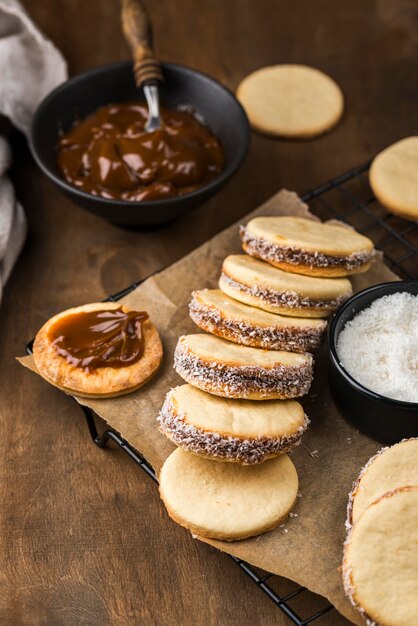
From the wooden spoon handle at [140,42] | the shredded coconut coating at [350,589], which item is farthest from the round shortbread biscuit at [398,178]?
the shredded coconut coating at [350,589]

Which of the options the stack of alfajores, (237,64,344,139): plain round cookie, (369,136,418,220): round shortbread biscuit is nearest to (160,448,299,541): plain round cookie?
the stack of alfajores

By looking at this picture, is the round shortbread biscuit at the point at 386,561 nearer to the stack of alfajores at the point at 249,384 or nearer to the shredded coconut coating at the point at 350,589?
the shredded coconut coating at the point at 350,589

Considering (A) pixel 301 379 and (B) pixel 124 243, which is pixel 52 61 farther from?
(A) pixel 301 379

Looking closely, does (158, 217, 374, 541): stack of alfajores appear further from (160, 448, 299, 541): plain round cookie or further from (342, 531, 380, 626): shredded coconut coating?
(342, 531, 380, 626): shredded coconut coating

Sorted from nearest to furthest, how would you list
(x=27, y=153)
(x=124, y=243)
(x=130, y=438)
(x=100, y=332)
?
(x=130, y=438) → (x=100, y=332) → (x=124, y=243) → (x=27, y=153)

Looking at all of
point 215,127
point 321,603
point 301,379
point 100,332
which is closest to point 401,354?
point 301,379

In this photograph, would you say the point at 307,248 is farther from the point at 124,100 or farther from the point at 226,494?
the point at 124,100
